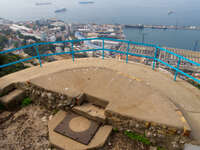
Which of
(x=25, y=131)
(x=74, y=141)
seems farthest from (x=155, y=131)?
(x=25, y=131)

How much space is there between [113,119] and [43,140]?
1.78 metres

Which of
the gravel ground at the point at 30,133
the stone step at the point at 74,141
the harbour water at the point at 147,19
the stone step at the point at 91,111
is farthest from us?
the harbour water at the point at 147,19

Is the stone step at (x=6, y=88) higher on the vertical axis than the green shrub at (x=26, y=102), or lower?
higher

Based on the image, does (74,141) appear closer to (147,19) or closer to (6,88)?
(6,88)

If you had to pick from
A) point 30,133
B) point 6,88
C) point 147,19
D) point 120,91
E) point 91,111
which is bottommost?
point 30,133

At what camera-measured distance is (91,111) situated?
143 inches

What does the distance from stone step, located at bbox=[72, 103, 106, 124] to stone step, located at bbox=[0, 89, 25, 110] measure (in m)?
1.95

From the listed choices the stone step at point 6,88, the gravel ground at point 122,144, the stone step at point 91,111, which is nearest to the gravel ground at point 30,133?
the gravel ground at point 122,144

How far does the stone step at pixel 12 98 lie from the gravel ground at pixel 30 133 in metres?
0.24

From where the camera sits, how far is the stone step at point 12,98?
4145 millimetres

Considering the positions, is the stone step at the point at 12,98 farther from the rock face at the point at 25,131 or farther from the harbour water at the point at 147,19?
the harbour water at the point at 147,19

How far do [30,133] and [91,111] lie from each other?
5.41 ft

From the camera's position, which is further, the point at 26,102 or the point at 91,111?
the point at 26,102

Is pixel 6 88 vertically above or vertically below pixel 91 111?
above
